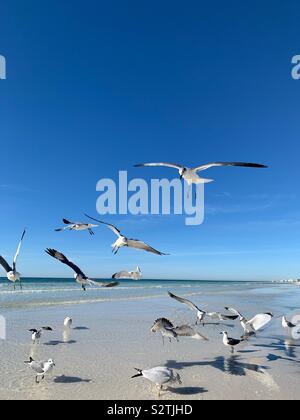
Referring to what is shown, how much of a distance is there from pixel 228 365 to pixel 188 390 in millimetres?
1987

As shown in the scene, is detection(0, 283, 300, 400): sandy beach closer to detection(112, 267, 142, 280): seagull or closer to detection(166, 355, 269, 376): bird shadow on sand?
detection(166, 355, 269, 376): bird shadow on sand

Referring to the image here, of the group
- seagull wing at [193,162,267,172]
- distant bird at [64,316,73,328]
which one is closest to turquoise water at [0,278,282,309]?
distant bird at [64,316,73,328]

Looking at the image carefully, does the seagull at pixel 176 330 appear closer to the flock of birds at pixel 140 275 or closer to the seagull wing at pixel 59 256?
the flock of birds at pixel 140 275

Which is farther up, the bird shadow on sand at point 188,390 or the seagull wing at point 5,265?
the seagull wing at point 5,265

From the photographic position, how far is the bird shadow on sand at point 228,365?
26.7ft

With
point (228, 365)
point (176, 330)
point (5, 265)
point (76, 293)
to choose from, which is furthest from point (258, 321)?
point (76, 293)

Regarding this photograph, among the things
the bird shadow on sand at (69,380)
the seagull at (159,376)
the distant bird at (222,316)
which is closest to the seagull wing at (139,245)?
the seagull at (159,376)

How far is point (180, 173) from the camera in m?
10.4

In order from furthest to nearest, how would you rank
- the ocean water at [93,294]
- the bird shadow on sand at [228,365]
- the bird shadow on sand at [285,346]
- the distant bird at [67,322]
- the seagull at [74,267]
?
the ocean water at [93,294], the distant bird at [67,322], the bird shadow on sand at [285,346], the seagull at [74,267], the bird shadow on sand at [228,365]

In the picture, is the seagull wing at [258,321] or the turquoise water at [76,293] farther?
the turquoise water at [76,293]

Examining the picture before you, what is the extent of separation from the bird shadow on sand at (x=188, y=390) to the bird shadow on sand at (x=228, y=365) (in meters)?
1.20

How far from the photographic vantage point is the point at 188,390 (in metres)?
6.90
